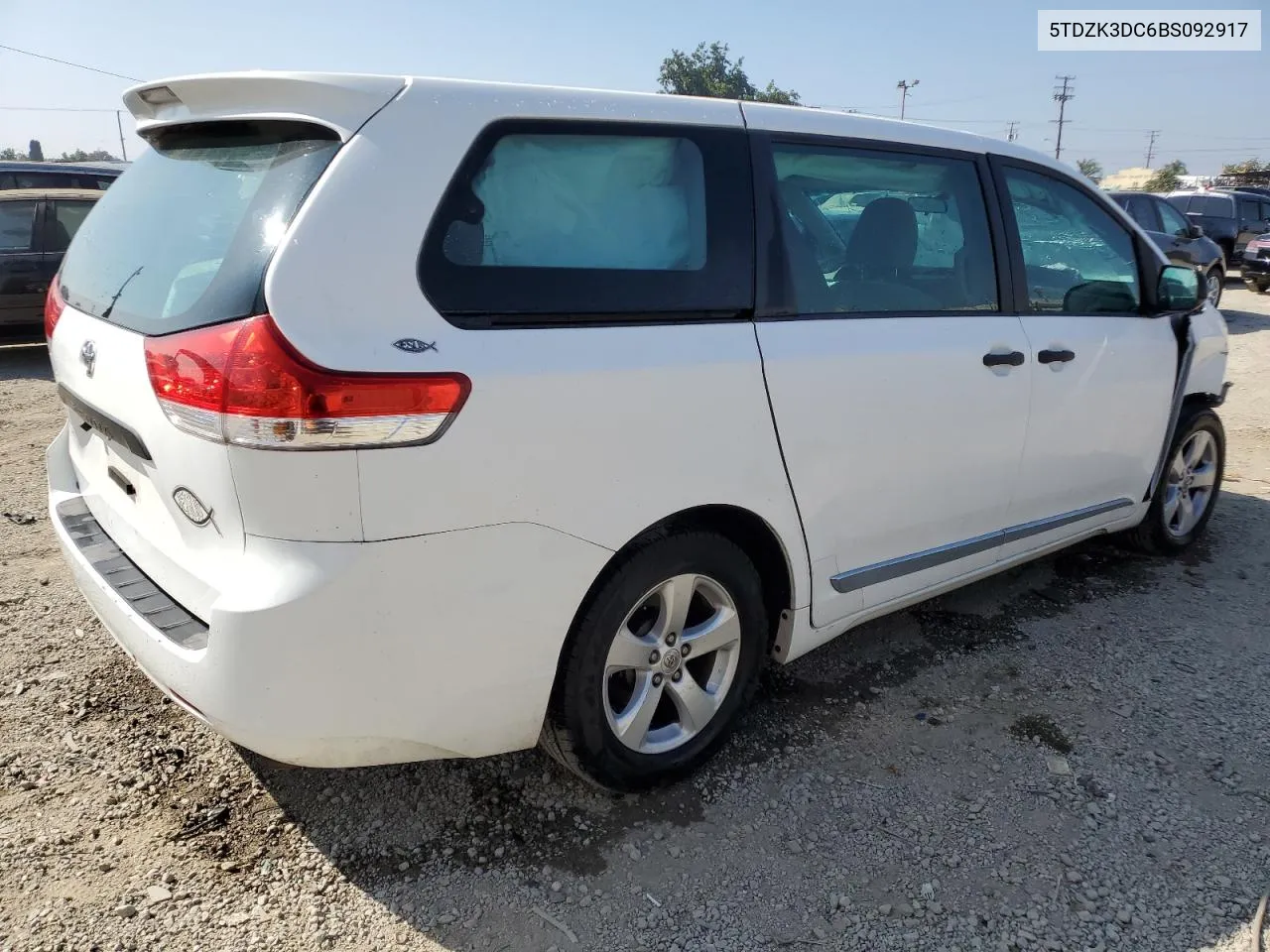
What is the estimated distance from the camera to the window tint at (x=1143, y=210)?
1372 centimetres

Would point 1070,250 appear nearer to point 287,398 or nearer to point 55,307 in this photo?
point 287,398

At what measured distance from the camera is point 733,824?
252cm

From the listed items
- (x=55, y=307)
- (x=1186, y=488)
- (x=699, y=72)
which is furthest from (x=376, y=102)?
(x=699, y=72)

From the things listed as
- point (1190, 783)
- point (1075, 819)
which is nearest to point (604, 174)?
point (1075, 819)

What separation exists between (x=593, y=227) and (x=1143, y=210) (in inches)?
564

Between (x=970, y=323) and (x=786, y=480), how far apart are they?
103 centimetres

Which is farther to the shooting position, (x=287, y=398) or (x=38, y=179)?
(x=38, y=179)

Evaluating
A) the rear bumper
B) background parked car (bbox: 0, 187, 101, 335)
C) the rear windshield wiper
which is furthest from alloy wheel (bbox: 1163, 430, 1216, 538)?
background parked car (bbox: 0, 187, 101, 335)

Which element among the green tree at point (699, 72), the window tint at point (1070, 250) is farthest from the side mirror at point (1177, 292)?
the green tree at point (699, 72)

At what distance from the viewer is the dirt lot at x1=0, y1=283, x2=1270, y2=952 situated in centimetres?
216

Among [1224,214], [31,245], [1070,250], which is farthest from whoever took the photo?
[1224,214]

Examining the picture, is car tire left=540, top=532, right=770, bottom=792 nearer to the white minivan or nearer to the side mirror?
the white minivan

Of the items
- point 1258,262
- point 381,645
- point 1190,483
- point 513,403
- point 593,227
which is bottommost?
point 1258,262

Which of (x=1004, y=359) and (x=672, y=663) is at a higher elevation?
(x=1004, y=359)
